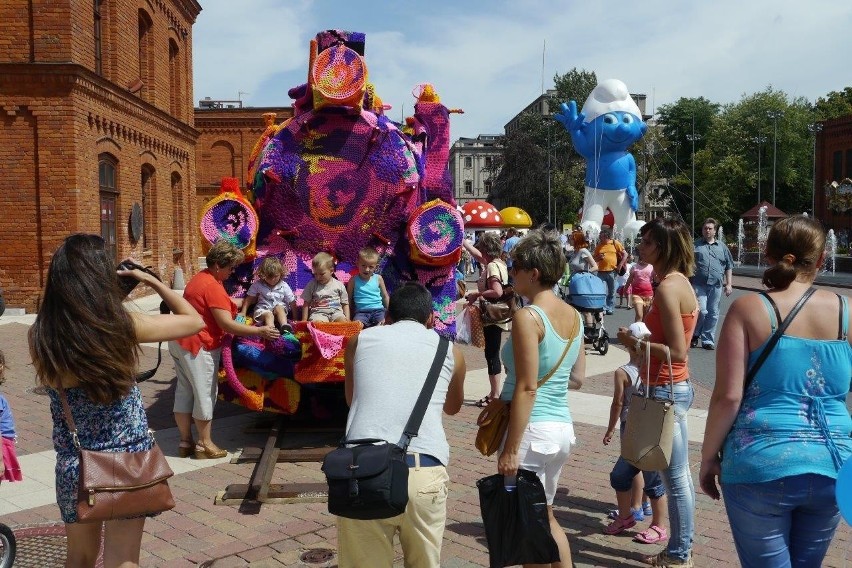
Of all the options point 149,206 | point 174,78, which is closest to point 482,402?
point 149,206

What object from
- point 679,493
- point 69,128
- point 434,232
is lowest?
point 679,493

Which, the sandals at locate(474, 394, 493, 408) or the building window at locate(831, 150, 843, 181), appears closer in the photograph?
the sandals at locate(474, 394, 493, 408)

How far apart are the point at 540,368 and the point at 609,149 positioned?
23.9m

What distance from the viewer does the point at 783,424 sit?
2.60 metres

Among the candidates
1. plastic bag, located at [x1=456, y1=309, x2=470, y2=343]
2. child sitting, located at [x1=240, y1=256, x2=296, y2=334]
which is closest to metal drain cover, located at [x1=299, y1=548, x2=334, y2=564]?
child sitting, located at [x1=240, y1=256, x2=296, y2=334]

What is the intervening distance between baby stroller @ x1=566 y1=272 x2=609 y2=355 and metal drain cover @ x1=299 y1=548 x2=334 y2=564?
698cm

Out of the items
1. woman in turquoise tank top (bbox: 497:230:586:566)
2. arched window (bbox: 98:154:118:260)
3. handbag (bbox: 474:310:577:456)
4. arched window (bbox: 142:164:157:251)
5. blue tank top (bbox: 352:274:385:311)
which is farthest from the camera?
arched window (bbox: 142:164:157:251)

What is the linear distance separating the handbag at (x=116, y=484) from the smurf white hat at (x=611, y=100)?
24.8m

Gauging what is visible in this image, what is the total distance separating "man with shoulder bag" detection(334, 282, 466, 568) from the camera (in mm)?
2846

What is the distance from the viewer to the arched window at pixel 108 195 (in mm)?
16266

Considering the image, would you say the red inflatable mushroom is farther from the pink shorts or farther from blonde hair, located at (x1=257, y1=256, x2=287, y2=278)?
the pink shorts

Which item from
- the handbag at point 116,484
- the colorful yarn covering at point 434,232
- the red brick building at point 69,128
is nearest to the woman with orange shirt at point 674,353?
the handbag at point 116,484

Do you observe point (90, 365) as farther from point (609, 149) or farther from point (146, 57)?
point (609, 149)

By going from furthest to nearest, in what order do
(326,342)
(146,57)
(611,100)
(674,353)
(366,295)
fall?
(611,100) → (146,57) → (366,295) → (326,342) → (674,353)
